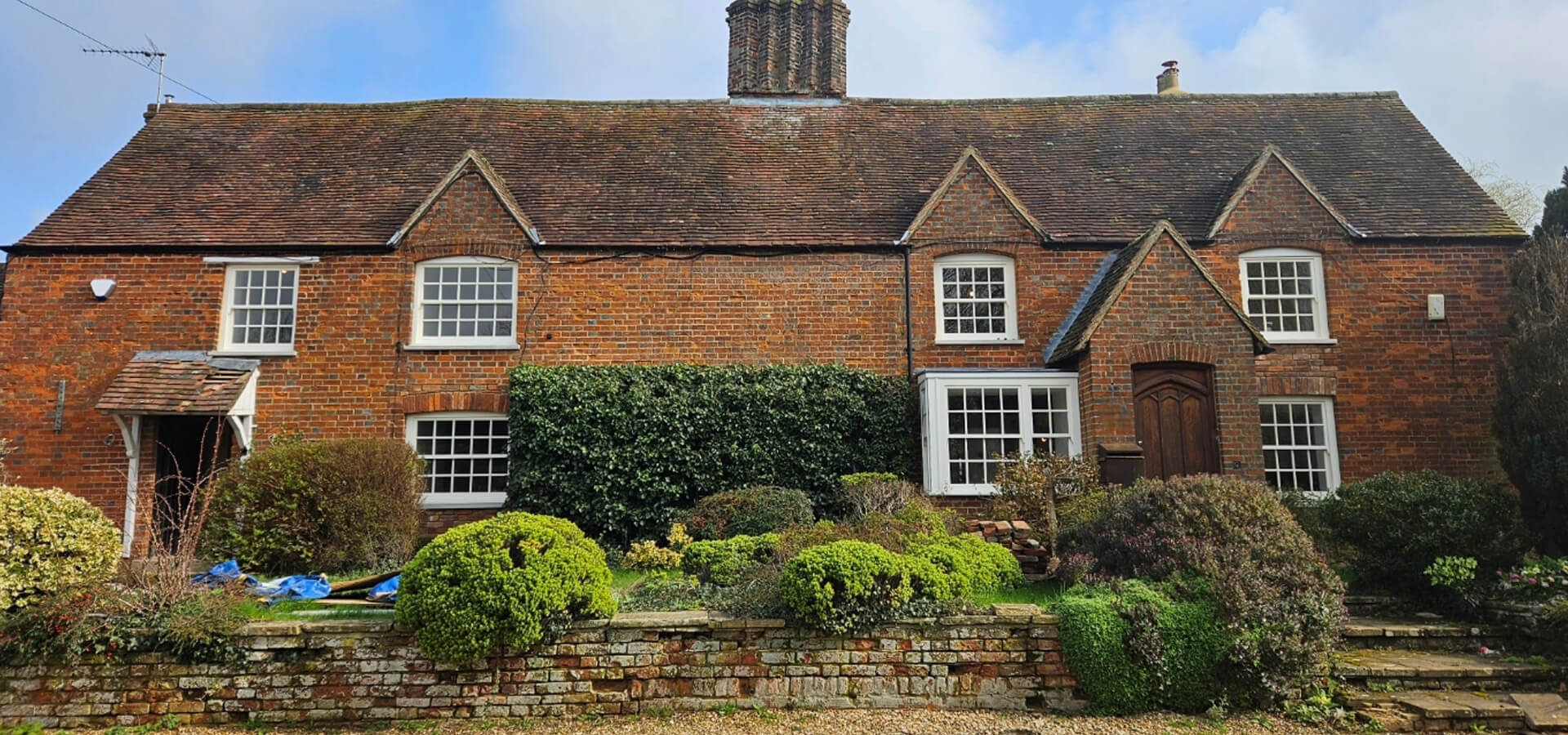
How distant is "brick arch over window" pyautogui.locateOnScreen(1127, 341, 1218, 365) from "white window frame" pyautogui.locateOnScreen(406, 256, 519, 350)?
9.49 metres

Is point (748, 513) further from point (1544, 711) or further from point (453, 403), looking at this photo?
point (1544, 711)

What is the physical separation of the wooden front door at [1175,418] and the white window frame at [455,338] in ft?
31.6

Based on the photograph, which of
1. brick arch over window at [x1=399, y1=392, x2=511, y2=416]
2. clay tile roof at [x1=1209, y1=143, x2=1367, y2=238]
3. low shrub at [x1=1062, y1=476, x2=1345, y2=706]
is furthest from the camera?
clay tile roof at [x1=1209, y1=143, x2=1367, y2=238]

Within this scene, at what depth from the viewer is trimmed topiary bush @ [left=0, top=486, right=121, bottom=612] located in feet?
25.1

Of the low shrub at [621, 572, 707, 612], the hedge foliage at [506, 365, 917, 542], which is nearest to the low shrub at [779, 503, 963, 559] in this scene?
the low shrub at [621, 572, 707, 612]

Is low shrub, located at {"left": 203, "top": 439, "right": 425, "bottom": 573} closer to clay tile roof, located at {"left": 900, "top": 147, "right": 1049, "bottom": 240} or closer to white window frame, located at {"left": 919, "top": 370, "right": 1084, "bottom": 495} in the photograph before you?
white window frame, located at {"left": 919, "top": 370, "right": 1084, "bottom": 495}

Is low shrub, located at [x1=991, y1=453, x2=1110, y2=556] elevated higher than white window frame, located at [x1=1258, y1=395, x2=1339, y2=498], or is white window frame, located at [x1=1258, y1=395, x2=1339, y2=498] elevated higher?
white window frame, located at [x1=1258, y1=395, x2=1339, y2=498]

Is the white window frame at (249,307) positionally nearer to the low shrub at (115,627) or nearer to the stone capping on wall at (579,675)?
the low shrub at (115,627)

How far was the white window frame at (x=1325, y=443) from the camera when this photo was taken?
14.1 m

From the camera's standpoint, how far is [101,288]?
46.5 feet

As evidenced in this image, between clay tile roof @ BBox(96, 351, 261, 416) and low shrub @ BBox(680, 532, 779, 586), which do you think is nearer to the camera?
low shrub @ BBox(680, 532, 779, 586)

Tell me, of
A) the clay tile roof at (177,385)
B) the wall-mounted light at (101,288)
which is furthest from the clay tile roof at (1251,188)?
the wall-mounted light at (101,288)

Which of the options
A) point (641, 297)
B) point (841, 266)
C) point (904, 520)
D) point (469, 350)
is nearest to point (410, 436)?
point (469, 350)

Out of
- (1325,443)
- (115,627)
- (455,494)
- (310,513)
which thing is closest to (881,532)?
(115,627)
